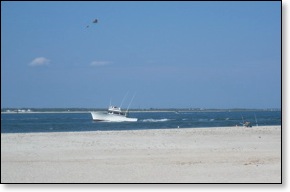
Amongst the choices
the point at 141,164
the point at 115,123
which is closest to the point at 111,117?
the point at 115,123

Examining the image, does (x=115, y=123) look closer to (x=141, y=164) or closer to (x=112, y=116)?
(x=112, y=116)

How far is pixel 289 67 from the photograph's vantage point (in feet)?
28.2

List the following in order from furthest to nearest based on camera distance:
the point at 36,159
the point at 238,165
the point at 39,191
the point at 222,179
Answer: the point at 36,159
the point at 238,165
the point at 222,179
the point at 39,191

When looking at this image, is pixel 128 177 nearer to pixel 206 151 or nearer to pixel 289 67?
pixel 289 67

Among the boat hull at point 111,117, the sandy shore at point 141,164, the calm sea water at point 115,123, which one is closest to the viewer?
the sandy shore at point 141,164

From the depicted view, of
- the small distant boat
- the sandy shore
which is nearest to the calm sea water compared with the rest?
the small distant boat

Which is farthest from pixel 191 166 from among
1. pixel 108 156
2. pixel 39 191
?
pixel 39 191

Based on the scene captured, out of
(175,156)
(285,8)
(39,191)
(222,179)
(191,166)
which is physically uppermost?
(285,8)

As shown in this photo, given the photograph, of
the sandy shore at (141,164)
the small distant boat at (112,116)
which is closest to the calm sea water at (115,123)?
the small distant boat at (112,116)

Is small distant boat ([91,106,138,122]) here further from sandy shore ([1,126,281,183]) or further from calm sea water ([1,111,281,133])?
sandy shore ([1,126,281,183])

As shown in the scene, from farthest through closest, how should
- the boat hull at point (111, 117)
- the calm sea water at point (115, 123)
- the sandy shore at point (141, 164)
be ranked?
Answer: the boat hull at point (111, 117) < the calm sea water at point (115, 123) < the sandy shore at point (141, 164)

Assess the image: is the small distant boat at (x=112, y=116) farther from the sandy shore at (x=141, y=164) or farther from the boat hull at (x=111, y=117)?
the sandy shore at (x=141, y=164)

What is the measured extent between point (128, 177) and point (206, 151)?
4729mm

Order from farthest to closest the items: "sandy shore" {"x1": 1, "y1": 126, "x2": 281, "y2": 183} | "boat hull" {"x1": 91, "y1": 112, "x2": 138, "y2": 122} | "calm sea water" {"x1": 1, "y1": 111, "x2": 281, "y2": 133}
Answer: "boat hull" {"x1": 91, "y1": 112, "x2": 138, "y2": 122}, "calm sea water" {"x1": 1, "y1": 111, "x2": 281, "y2": 133}, "sandy shore" {"x1": 1, "y1": 126, "x2": 281, "y2": 183}
